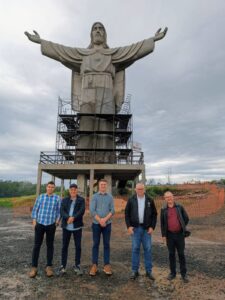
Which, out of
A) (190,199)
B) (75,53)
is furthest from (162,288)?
(75,53)

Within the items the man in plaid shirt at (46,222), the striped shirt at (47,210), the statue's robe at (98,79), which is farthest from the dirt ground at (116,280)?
the statue's robe at (98,79)

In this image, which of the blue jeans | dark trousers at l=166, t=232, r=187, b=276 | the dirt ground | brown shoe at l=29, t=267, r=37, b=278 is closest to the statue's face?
the dirt ground

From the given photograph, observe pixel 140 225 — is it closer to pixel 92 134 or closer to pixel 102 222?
pixel 102 222

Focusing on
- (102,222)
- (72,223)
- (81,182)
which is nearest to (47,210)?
(72,223)

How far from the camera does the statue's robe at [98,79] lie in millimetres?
24266

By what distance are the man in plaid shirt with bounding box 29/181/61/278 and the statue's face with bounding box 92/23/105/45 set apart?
71.7ft

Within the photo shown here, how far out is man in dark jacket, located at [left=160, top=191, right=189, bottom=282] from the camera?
5.98 metres

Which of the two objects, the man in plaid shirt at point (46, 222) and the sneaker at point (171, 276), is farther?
the man in plaid shirt at point (46, 222)

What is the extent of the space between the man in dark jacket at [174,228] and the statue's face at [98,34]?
875 inches

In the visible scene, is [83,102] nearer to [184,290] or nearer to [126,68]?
[126,68]

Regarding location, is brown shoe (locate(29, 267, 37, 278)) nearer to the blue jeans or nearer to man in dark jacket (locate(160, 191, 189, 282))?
the blue jeans

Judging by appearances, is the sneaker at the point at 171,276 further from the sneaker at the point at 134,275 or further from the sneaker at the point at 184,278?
the sneaker at the point at 134,275

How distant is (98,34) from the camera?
2566cm

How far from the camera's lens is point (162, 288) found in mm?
5406
